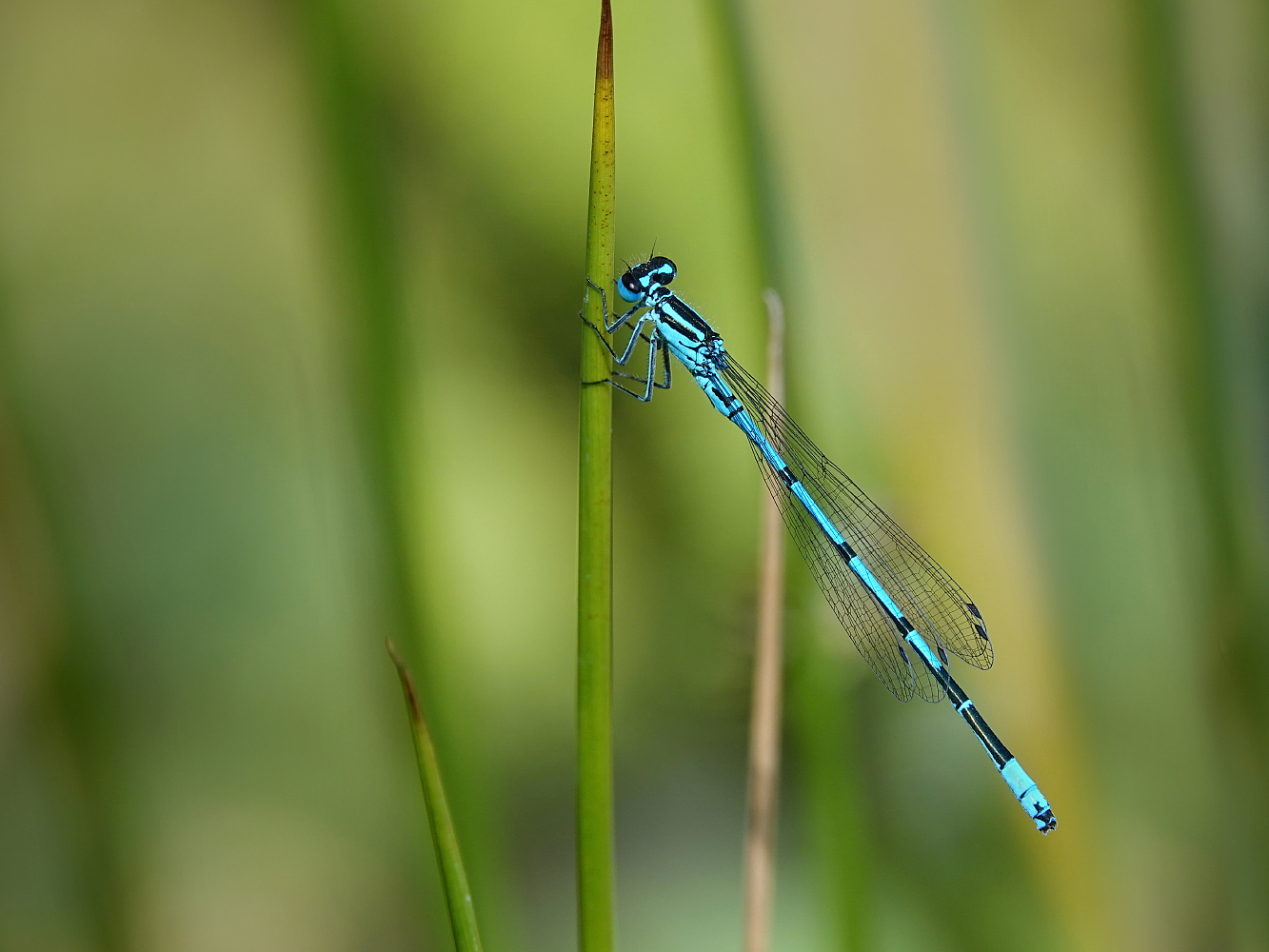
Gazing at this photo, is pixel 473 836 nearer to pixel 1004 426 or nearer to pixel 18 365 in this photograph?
pixel 18 365

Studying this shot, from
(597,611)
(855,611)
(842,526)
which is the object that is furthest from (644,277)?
(597,611)

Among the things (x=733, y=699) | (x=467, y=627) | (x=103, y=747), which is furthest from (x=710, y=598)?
(x=103, y=747)

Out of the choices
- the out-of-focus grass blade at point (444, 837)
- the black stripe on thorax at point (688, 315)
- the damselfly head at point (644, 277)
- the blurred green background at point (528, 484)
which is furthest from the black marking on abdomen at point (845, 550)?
the out-of-focus grass blade at point (444, 837)

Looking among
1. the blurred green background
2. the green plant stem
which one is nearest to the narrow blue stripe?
the blurred green background

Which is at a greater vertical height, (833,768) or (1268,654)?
(833,768)

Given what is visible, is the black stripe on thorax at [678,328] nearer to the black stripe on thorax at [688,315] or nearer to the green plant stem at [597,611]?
the black stripe on thorax at [688,315]
